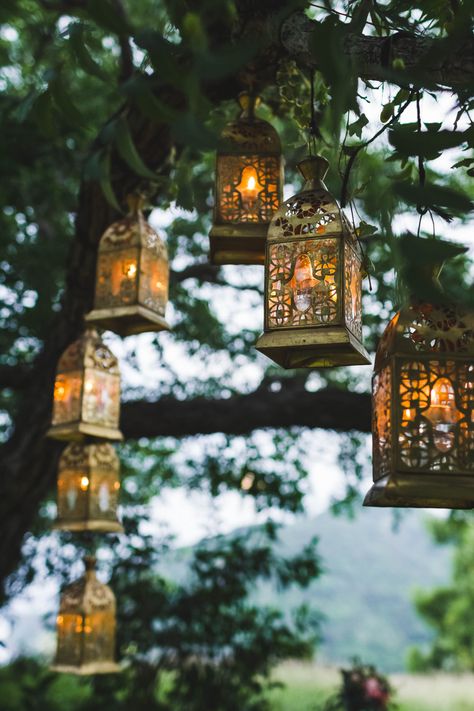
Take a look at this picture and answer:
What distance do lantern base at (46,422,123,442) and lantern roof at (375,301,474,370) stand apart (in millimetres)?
1785

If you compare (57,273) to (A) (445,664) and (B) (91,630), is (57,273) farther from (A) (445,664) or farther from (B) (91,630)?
(A) (445,664)

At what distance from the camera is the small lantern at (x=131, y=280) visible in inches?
102

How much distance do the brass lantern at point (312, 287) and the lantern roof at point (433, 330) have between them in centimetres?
16

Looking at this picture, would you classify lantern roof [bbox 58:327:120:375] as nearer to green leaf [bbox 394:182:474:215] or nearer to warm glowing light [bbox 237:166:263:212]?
warm glowing light [bbox 237:166:263:212]

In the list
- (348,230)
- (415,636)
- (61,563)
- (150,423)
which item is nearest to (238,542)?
(61,563)

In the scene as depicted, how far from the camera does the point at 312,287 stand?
1.60 m

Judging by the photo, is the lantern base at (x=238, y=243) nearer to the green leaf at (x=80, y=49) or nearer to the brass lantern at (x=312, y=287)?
the brass lantern at (x=312, y=287)

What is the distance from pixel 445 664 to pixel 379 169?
20.4m

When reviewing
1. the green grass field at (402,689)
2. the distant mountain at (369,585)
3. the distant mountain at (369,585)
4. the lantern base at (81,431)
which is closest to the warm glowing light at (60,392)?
the lantern base at (81,431)

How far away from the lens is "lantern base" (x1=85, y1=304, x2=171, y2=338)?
2.57m

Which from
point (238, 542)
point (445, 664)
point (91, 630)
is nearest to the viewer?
point (91, 630)

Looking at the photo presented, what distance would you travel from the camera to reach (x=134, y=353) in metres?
5.64

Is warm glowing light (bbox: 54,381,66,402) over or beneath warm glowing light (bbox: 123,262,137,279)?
beneath

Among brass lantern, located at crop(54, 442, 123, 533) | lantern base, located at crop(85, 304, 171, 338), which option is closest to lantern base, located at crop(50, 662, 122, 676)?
brass lantern, located at crop(54, 442, 123, 533)
